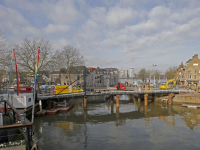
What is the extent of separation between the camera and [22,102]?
21.1 m

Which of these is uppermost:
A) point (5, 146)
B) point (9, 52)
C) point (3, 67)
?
point (9, 52)

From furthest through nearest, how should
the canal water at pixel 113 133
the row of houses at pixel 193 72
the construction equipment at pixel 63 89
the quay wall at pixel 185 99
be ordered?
the row of houses at pixel 193 72, the quay wall at pixel 185 99, the construction equipment at pixel 63 89, the canal water at pixel 113 133

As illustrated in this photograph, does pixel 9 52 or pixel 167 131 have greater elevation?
pixel 9 52

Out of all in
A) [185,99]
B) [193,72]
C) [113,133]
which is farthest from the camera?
[193,72]

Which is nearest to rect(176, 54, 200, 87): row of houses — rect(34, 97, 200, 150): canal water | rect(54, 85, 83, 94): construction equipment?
rect(34, 97, 200, 150): canal water

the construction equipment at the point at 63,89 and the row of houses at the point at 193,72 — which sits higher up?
the row of houses at the point at 193,72

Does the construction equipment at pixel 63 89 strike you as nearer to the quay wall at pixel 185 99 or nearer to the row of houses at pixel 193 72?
the quay wall at pixel 185 99

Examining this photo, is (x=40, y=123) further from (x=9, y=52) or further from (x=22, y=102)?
(x=9, y=52)

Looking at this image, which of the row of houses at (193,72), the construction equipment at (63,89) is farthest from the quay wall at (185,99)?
the row of houses at (193,72)

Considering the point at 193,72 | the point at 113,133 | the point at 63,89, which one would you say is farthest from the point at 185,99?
the point at 63,89

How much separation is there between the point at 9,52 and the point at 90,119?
15.9m

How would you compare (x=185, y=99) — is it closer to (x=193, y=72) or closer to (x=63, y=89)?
(x=193, y=72)

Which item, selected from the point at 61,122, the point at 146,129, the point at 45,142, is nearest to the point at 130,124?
the point at 146,129

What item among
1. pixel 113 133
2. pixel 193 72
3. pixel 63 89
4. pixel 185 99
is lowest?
pixel 113 133
